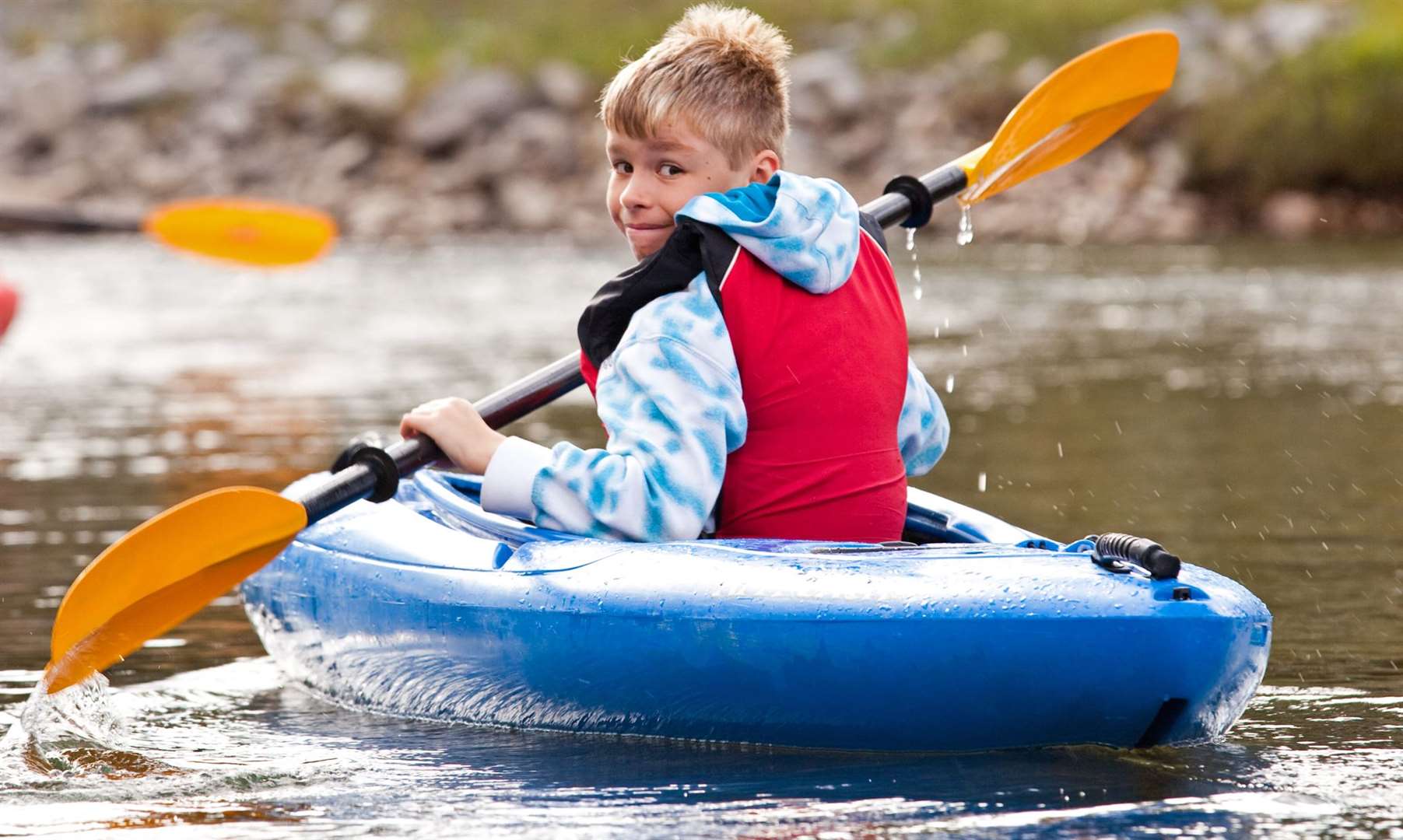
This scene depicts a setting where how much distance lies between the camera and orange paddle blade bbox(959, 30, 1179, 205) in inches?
178

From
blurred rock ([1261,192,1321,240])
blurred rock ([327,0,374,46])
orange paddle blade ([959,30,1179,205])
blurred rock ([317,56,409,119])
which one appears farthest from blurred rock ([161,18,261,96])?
orange paddle blade ([959,30,1179,205])

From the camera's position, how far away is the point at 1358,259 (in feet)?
53.1

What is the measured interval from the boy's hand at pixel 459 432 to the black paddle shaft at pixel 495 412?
1.6 inches

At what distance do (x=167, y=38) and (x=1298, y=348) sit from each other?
74.1 ft

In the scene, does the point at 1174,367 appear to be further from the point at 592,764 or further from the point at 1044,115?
the point at 592,764

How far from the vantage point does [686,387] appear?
309 centimetres

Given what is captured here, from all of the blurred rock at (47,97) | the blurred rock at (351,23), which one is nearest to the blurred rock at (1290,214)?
the blurred rock at (47,97)

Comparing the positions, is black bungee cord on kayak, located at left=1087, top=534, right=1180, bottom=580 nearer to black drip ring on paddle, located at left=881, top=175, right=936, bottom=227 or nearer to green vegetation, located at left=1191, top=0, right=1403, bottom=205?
black drip ring on paddle, located at left=881, top=175, right=936, bottom=227

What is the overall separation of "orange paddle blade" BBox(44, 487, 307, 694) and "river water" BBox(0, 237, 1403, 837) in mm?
123

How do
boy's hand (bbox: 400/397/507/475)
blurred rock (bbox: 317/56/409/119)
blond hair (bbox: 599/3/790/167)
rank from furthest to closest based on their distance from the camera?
blurred rock (bbox: 317/56/409/119), boy's hand (bbox: 400/397/507/475), blond hair (bbox: 599/3/790/167)

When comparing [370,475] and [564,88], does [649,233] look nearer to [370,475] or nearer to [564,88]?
[370,475]

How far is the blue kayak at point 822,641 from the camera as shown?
2.87 meters

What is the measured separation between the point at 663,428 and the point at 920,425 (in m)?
0.62

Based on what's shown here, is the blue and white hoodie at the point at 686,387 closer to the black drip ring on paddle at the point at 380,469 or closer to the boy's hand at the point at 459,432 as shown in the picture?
the boy's hand at the point at 459,432
